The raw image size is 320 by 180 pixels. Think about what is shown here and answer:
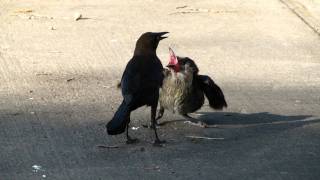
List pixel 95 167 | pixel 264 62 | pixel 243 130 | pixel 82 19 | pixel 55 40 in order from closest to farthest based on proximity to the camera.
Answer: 1. pixel 95 167
2. pixel 243 130
3. pixel 264 62
4. pixel 55 40
5. pixel 82 19

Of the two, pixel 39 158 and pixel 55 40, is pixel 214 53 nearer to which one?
pixel 55 40

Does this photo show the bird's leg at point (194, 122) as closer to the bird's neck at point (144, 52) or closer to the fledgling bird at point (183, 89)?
the fledgling bird at point (183, 89)

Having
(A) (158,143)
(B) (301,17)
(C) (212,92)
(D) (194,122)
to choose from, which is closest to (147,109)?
(D) (194,122)

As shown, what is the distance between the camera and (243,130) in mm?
6969

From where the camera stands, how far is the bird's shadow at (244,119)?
281 inches

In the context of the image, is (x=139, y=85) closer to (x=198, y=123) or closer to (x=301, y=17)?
(x=198, y=123)

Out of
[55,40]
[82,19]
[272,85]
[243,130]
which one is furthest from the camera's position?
[82,19]

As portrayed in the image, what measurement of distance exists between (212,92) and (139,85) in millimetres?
900

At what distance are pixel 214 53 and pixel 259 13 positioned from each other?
6.80ft

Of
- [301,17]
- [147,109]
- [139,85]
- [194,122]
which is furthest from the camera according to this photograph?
[301,17]

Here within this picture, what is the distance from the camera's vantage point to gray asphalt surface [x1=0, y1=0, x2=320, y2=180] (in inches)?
241

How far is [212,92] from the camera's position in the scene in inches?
279

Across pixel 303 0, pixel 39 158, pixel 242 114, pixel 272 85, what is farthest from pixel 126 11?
pixel 39 158

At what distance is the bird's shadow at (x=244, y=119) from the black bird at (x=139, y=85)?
73cm
